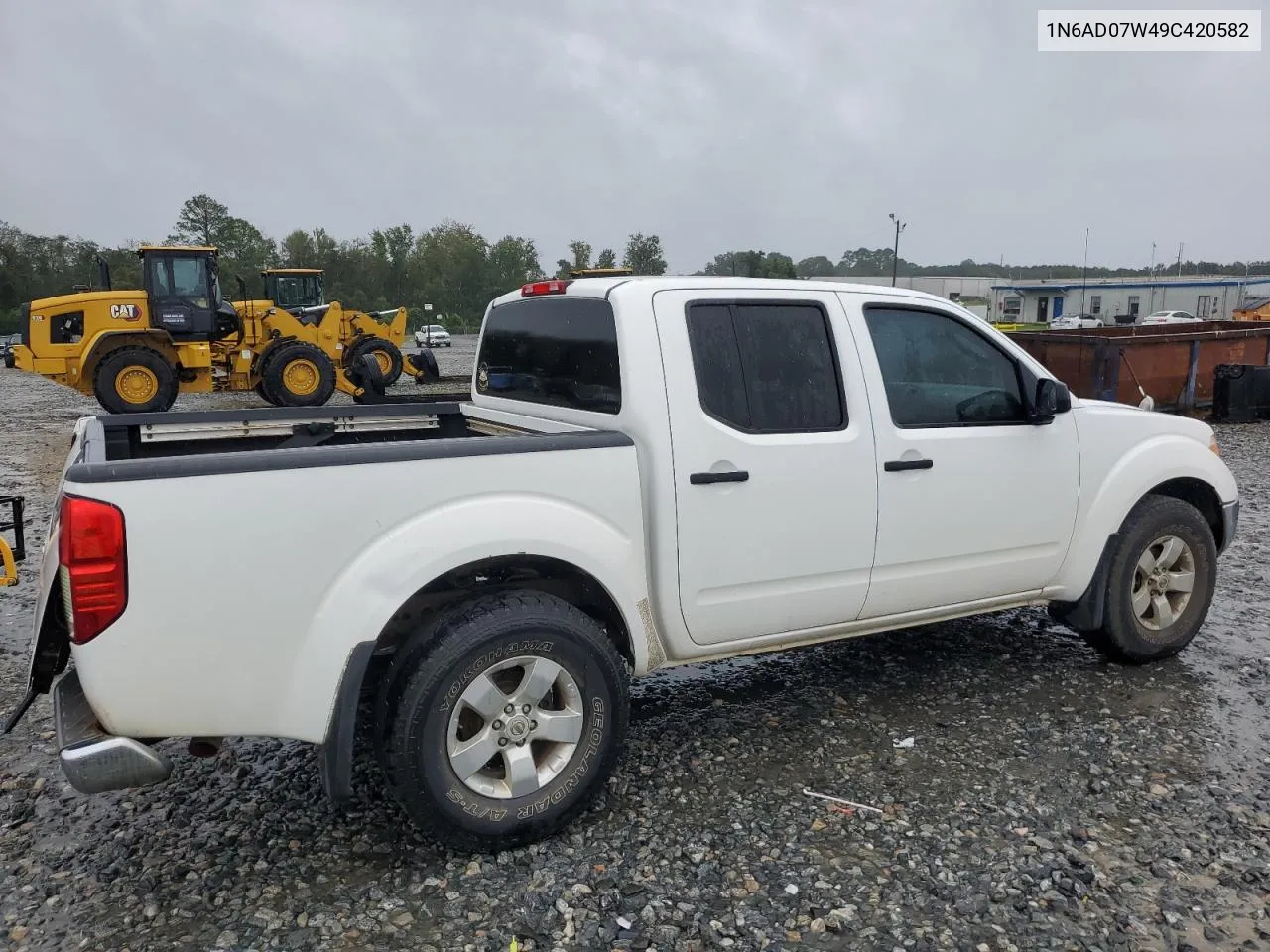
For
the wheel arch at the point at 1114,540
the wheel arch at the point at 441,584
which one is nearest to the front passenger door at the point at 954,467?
the wheel arch at the point at 1114,540

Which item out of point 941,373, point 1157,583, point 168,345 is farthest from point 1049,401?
point 168,345

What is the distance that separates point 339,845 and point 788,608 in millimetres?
1830

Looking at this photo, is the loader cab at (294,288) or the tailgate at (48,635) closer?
the tailgate at (48,635)

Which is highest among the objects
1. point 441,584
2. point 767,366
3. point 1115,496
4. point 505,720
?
point 767,366

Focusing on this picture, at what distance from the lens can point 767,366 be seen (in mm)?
3719

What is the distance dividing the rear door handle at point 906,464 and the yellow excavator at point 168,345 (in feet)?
40.8

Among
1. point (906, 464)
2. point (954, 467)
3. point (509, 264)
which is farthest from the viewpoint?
point (509, 264)

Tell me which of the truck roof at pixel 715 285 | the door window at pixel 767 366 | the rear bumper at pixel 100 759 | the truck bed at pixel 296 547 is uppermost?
the truck roof at pixel 715 285

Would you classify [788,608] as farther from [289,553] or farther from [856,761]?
[289,553]

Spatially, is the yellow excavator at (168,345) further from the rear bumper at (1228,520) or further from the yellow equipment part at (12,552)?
the rear bumper at (1228,520)

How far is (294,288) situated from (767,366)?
2337cm

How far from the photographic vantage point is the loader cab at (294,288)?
79.6 feet

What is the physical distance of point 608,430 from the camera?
3572mm

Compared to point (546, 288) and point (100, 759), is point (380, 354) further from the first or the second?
point (100, 759)
